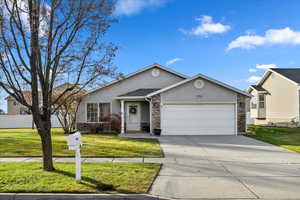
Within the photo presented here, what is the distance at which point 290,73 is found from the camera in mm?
21125

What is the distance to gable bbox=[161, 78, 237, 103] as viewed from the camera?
45.6 ft

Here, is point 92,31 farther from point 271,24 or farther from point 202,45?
point 271,24

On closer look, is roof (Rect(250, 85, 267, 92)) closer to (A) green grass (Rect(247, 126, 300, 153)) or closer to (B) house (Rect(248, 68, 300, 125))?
(B) house (Rect(248, 68, 300, 125))

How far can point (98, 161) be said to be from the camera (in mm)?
6582

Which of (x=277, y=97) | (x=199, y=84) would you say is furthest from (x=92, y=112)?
(x=277, y=97)

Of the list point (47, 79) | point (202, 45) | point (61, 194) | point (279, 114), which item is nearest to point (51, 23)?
point (47, 79)

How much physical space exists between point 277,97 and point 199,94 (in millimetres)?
12594

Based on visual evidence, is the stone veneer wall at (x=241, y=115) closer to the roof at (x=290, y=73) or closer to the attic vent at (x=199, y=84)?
the attic vent at (x=199, y=84)

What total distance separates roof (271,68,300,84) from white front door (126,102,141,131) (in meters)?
15.7

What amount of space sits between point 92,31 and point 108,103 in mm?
11441

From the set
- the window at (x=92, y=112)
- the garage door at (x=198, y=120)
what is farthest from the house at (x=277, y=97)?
the window at (x=92, y=112)

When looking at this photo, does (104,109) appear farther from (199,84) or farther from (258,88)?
(258,88)

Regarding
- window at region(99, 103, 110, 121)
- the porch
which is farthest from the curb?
window at region(99, 103, 110, 121)

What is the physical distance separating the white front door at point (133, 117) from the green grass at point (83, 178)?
1023 centimetres
